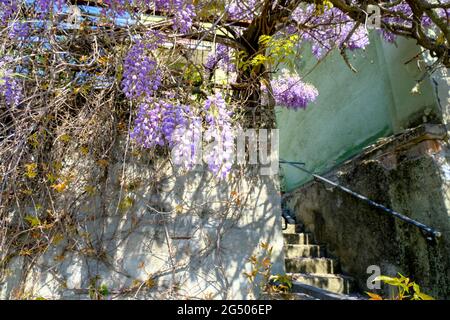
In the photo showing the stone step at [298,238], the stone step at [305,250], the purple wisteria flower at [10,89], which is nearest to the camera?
the purple wisteria flower at [10,89]

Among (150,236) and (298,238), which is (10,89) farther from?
(298,238)

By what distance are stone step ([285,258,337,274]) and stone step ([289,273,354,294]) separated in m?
0.16

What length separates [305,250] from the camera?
3941 millimetres

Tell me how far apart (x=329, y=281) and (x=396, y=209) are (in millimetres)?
966

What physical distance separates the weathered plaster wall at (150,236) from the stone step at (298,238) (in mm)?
1740

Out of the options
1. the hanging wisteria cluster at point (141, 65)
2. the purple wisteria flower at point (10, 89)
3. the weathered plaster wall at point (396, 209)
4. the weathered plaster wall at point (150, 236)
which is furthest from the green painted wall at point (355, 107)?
the purple wisteria flower at point (10, 89)

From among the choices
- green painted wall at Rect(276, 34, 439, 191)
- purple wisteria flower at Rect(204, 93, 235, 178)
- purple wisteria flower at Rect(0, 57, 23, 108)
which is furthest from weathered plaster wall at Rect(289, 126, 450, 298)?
purple wisteria flower at Rect(0, 57, 23, 108)

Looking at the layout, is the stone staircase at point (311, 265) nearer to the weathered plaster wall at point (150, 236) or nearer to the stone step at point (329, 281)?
the stone step at point (329, 281)

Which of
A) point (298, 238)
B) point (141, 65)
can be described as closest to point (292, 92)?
point (298, 238)

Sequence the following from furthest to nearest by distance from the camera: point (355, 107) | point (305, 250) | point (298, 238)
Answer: point (355, 107) → point (298, 238) → point (305, 250)

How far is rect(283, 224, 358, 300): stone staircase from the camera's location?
3262 mm

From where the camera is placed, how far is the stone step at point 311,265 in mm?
3515

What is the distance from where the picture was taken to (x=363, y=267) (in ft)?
11.6

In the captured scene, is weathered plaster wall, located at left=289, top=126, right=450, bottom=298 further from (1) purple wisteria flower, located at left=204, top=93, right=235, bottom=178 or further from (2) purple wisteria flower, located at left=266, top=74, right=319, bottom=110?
(1) purple wisteria flower, located at left=204, top=93, right=235, bottom=178
